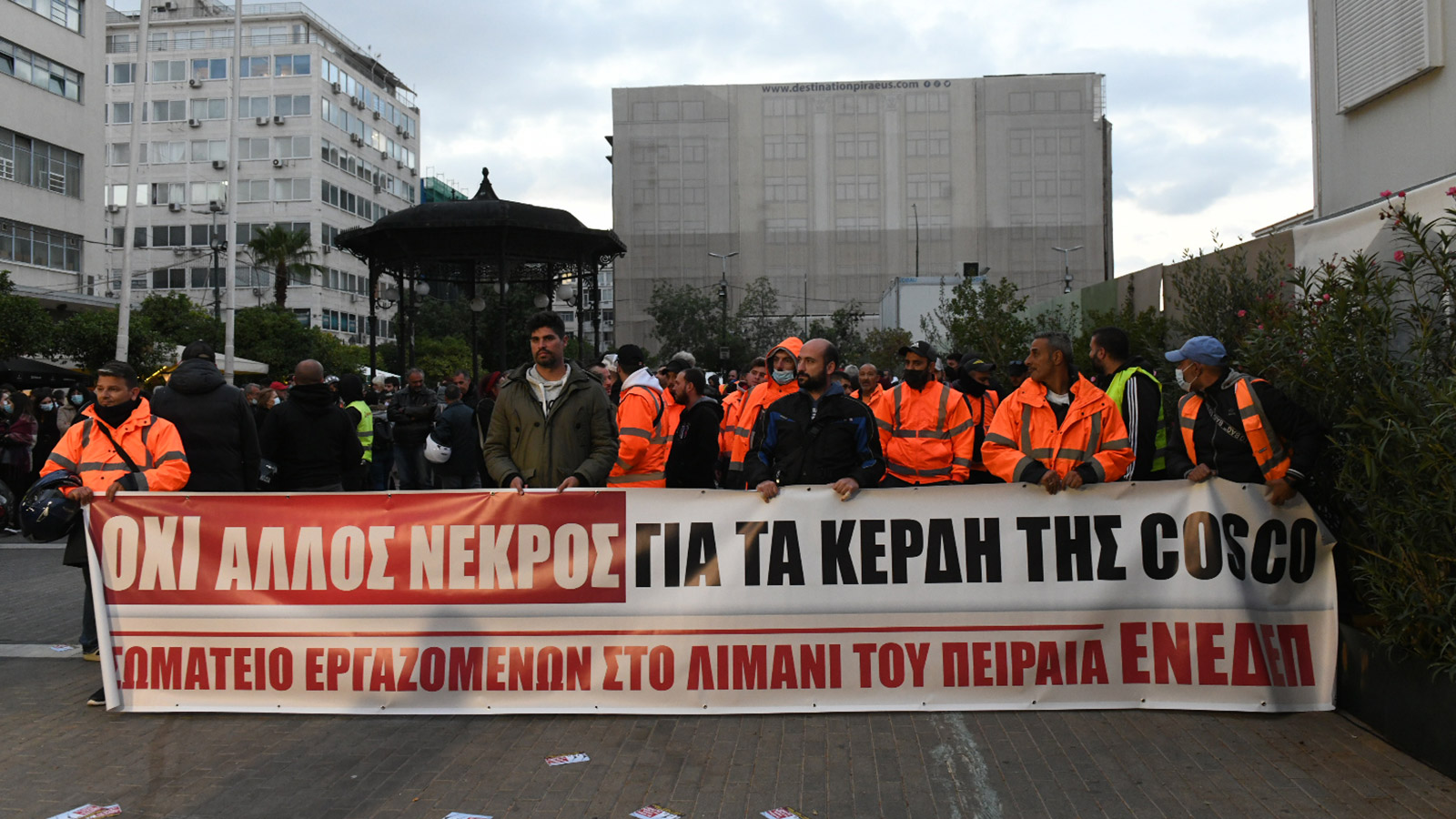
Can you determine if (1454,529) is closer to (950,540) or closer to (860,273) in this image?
(950,540)

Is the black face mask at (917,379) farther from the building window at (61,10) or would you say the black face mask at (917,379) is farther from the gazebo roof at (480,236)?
the building window at (61,10)

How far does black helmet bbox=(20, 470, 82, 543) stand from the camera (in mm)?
5621

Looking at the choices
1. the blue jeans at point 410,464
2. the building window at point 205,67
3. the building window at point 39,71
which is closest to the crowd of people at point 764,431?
the blue jeans at point 410,464

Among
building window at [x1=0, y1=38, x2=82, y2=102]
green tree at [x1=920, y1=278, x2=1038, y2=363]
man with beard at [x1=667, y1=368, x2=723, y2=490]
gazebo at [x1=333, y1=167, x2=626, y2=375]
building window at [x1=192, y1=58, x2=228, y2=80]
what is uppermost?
building window at [x1=192, y1=58, x2=228, y2=80]

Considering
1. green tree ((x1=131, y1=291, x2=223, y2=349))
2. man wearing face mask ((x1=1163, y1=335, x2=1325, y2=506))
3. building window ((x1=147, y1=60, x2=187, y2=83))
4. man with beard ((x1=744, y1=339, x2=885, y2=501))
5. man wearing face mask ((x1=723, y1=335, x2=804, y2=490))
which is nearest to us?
man wearing face mask ((x1=1163, y1=335, x2=1325, y2=506))

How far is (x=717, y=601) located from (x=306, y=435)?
3.81 metres

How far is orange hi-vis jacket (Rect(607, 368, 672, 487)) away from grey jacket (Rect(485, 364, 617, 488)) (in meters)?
0.45

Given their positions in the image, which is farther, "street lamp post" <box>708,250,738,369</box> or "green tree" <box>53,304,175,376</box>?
"street lamp post" <box>708,250,738,369</box>

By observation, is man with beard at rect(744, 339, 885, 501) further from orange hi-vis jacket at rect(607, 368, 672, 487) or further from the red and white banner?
orange hi-vis jacket at rect(607, 368, 672, 487)

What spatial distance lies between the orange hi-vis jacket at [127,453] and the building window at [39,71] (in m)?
33.0

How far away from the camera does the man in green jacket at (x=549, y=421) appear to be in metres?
6.07

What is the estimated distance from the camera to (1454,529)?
14.2 feet

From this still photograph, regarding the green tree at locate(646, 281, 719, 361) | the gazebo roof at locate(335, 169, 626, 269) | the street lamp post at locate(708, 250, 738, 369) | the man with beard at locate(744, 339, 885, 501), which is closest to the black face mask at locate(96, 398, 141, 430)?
the man with beard at locate(744, 339, 885, 501)

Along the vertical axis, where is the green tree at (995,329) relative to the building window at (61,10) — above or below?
below
